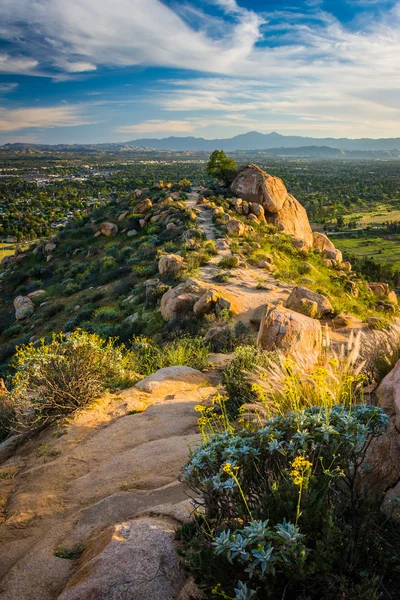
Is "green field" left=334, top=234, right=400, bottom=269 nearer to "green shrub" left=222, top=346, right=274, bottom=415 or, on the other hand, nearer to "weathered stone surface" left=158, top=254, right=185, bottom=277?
"weathered stone surface" left=158, top=254, right=185, bottom=277

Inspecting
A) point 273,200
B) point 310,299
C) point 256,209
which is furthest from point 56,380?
point 273,200

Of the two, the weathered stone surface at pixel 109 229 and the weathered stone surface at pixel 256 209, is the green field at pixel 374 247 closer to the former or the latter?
the weathered stone surface at pixel 256 209

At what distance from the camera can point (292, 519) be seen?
96.6 inches

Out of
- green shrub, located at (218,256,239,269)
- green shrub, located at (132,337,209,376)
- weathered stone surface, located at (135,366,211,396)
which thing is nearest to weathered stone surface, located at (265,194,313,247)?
green shrub, located at (218,256,239,269)

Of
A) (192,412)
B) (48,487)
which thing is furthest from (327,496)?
(192,412)

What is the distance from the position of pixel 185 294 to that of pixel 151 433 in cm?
958

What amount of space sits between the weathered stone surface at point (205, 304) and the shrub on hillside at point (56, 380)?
706 cm

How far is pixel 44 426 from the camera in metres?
7.11

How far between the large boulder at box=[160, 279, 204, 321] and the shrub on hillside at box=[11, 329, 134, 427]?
737cm

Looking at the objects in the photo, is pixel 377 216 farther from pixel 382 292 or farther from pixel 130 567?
pixel 130 567

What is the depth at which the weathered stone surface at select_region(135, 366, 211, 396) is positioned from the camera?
8148 millimetres

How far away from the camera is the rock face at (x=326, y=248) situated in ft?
108

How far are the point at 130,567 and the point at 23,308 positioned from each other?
80.6ft

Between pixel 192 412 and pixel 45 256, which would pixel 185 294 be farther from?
pixel 45 256
